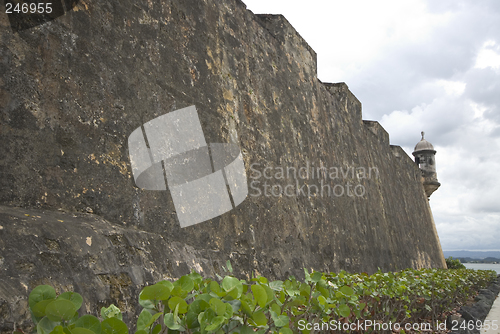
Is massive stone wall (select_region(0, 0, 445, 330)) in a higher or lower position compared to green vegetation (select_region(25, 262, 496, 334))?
higher

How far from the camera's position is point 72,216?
281 cm

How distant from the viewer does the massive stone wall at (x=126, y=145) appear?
254 centimetres

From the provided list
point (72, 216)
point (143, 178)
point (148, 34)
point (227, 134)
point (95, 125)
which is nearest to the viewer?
point (72, 216)

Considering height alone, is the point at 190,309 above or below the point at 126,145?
below

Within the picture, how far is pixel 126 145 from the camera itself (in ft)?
11.4

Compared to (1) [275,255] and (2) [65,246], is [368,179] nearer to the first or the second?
(1) [275,255]

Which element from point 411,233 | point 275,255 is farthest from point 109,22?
point 411,233

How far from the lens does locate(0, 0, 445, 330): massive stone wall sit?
254 centimetres

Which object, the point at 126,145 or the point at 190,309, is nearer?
the point at 190,309

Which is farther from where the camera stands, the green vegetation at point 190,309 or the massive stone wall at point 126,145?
the massive stone wall at point 126,145

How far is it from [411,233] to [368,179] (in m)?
4.48

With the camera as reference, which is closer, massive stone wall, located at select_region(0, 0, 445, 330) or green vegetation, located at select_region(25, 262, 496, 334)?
green vegetation, located at select_region(25, 262, 496, 334)

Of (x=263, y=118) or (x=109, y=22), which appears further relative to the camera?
(x=263, y=118)

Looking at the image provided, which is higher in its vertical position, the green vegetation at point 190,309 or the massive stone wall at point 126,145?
the massive stone wall at point 126,145
